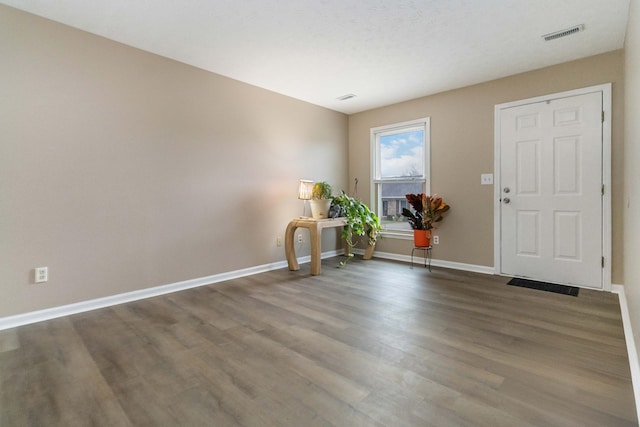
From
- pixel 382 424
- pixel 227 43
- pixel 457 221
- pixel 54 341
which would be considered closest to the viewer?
pixel 382 424

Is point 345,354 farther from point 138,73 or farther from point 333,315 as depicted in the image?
point 138,73

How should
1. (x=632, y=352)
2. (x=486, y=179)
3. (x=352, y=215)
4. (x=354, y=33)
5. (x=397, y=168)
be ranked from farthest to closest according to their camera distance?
(x=397, y=168)
(x=352, y=215)
(x=486, y=179)
(x=354, y=33)
(x=632, y=352)

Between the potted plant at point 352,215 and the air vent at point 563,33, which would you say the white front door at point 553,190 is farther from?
the potted plant at point 352,215

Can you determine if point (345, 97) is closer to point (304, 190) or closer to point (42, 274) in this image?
point (304, 190)

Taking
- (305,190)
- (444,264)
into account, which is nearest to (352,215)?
(305,190)

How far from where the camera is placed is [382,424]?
130 centimetres

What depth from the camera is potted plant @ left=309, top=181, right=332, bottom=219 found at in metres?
4.15

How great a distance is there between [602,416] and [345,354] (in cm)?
120

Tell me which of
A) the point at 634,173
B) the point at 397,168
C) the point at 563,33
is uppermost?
the point at 563,33

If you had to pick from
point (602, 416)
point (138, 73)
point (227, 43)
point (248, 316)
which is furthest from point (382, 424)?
point (138, 73)

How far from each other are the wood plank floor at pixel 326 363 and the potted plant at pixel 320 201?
4.74 ft

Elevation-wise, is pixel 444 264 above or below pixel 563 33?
below

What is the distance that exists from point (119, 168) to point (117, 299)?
120 cm

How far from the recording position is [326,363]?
179 centimetres
